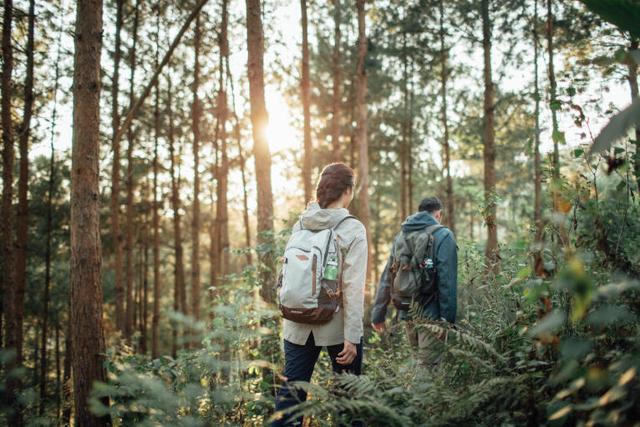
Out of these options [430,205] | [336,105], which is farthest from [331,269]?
[336,105]

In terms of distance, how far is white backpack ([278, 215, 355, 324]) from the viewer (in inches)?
114

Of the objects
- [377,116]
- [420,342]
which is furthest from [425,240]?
[377,116]

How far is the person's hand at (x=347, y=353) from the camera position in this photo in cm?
295

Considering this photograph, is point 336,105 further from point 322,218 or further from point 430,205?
point 322,218

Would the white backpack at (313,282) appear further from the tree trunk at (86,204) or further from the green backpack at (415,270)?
the tree trunk at (86,204)

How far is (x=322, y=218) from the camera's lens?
3119 millimetres

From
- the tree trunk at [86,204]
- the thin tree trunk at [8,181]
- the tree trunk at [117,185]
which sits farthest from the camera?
the tree trunk at [117,185]

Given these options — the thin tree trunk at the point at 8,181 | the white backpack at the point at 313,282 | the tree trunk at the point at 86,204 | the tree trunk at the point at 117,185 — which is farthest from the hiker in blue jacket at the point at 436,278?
the tree trunk at the point at 117,185

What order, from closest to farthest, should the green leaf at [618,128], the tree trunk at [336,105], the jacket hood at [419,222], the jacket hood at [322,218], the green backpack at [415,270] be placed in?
the green leaf at [618,128], the jacket hood at [322,218], the green backpack at [415,270], the jacket hood at [419,222], the tree trunk at [336,105]

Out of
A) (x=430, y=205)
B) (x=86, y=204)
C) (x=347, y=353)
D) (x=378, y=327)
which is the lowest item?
(x=378, y=327)

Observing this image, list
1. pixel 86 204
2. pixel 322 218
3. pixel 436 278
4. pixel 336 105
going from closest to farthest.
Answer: pixel 322 218 < pixel 436 278 < pixel 86 204 < pixel 336 105

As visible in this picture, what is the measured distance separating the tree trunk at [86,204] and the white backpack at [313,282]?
286 cm

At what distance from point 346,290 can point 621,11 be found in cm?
213

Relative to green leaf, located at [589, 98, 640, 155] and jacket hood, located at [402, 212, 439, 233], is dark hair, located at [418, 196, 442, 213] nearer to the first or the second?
jacket hood, located at [402, 212, 439, 233]
